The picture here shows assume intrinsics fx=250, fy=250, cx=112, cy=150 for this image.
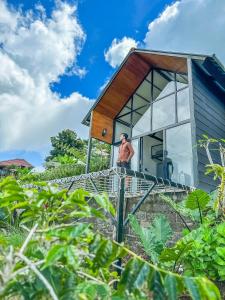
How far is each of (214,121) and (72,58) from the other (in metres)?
6.97

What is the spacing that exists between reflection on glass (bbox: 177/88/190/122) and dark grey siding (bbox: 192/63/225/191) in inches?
16.2

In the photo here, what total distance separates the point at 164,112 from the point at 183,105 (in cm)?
76

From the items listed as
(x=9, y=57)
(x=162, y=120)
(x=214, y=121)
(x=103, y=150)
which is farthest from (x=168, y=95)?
(x=9, y=57)

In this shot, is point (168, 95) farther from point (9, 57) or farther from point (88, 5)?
point (9, 57)

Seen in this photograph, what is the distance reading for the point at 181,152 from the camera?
692 centimetres

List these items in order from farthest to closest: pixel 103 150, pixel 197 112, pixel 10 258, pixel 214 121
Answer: pixel 103 150, pixel 214 121, pixel 197 112, pixel 10 258

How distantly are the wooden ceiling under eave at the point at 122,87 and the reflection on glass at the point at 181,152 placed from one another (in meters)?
2.16

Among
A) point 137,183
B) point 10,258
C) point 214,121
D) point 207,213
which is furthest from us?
point 214,121

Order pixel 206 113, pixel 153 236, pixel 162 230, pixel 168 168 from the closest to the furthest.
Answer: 1. pixel 153 236
2. pixel 162 230
3. pixel 168 168
4. pixel 206 113

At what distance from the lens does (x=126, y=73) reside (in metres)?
8.93

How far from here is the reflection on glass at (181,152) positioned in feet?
21.5

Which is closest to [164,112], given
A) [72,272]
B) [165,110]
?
[165,110]

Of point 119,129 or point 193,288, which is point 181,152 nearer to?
point 119,129

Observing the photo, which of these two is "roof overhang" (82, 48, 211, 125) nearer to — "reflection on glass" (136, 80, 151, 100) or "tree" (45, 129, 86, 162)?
"reflection on glass" (136, 80, 151, 100)
